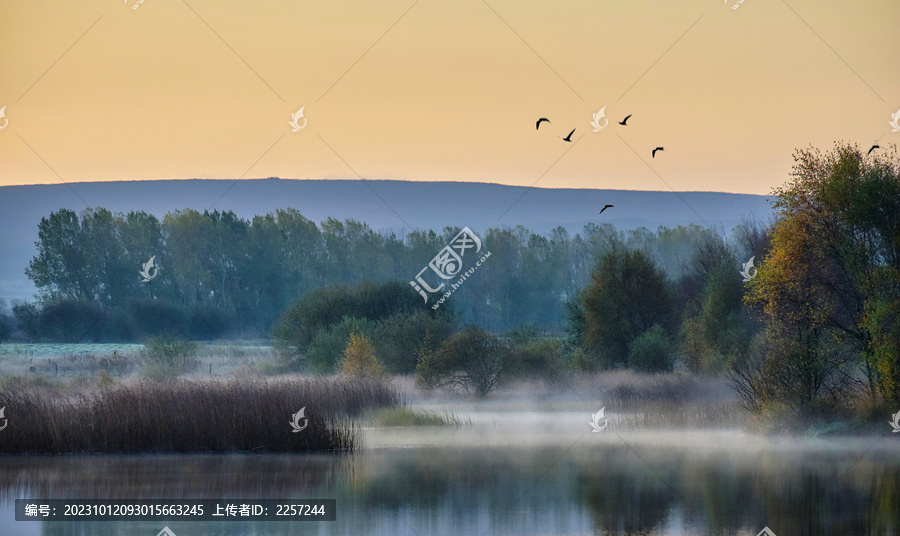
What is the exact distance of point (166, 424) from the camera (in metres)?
24.8

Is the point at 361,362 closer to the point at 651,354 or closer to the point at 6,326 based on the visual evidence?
the point at 651,354

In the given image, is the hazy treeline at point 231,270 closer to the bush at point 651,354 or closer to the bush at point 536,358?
the bush at point 651,354

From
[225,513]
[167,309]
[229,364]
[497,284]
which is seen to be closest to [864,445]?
[225,513]

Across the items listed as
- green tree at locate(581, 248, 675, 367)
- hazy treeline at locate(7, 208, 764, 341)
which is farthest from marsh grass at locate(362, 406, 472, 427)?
hazy treeline at locate(7, 208, 764, 341)

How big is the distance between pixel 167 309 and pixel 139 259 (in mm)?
9431

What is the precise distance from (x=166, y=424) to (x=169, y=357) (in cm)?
2361

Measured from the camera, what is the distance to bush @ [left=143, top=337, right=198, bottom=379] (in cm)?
4559

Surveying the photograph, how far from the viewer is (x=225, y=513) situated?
19.0m

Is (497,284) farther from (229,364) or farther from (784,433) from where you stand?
(784,433)

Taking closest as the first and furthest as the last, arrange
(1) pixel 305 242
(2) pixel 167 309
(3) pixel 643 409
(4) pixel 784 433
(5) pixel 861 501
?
(5) pixel 861 501
(4) pixel 784 433
(3) pixel 643 409
(2) pixel 167 309
(1) pixel 305 242

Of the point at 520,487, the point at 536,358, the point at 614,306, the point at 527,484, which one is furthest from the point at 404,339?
the point at 520,487

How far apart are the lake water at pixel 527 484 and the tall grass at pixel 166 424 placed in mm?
495

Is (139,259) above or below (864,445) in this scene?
above

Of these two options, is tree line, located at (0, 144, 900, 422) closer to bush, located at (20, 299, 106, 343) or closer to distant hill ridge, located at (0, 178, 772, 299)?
bush, located at (20, 299, 106, 343)
